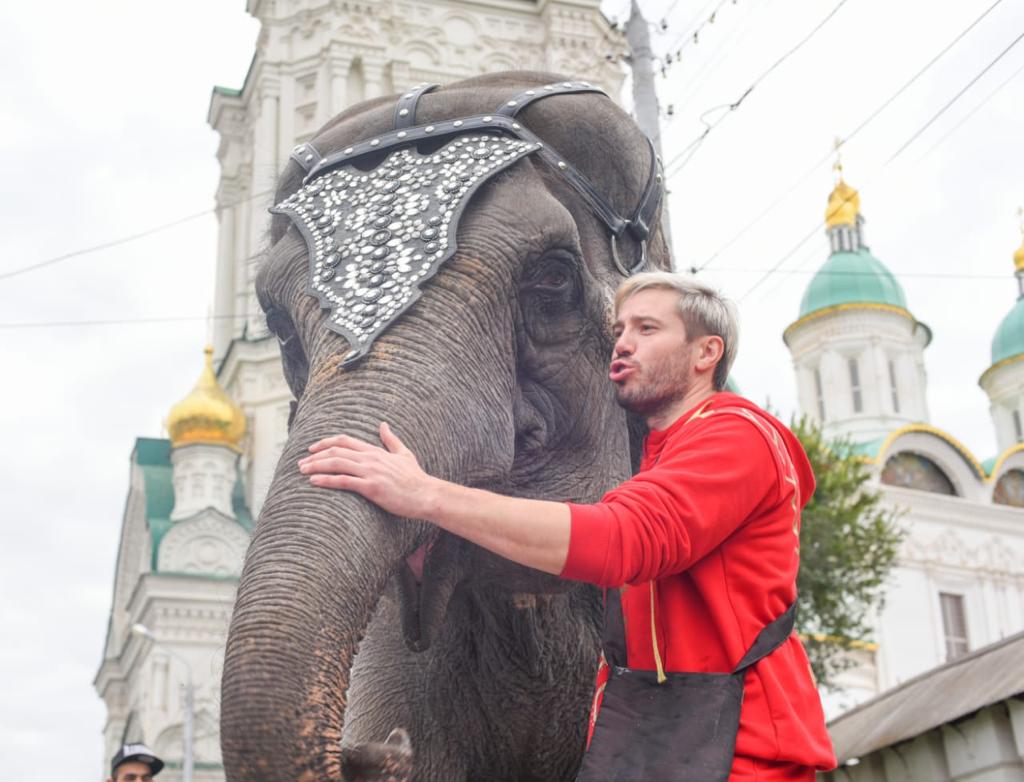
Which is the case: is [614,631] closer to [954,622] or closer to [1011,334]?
[954,622]

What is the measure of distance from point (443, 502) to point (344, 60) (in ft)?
103

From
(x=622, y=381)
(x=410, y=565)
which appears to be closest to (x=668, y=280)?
(x=622, y=381)

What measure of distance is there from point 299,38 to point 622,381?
3317 cm

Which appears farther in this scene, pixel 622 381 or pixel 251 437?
pixel 251 437

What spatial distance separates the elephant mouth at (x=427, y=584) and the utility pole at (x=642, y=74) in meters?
9.05

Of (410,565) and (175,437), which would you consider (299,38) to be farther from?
(410,565)

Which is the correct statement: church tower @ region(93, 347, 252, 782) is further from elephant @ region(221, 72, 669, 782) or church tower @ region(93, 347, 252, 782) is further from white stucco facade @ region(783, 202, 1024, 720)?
elephant @ region(221, 72, 669, 782)

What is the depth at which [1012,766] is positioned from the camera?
617cm

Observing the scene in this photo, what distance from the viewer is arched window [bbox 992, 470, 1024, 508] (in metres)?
40.0

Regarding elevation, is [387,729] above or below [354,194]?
below

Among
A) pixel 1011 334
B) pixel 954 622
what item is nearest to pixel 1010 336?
pixel 1011 334

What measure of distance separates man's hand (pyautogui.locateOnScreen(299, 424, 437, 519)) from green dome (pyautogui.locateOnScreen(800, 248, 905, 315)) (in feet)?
137

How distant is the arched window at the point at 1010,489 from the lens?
40.0m

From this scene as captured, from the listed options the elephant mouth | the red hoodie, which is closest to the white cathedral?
the elephant mouth
